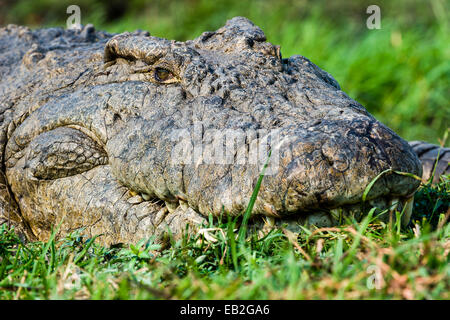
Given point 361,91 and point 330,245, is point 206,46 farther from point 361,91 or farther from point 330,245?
point 361,91

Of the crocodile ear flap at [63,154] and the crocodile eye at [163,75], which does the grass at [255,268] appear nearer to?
the crocodile ear flap at [63,154]

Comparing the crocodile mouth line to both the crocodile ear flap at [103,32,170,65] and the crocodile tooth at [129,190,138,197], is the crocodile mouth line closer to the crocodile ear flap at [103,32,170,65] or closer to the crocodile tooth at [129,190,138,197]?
the crocodile tooth at [129,190,138,197]

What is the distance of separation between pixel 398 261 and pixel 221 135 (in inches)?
44.5

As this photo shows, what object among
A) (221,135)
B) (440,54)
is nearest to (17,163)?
(221,135)

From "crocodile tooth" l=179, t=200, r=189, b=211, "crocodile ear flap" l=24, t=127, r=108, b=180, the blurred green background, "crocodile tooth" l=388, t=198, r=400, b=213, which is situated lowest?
"crocodile tooth" l=388, t=198, r=400, b=213

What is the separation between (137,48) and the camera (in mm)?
3615

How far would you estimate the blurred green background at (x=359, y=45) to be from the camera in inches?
341

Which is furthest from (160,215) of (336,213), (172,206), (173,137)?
(336,213)

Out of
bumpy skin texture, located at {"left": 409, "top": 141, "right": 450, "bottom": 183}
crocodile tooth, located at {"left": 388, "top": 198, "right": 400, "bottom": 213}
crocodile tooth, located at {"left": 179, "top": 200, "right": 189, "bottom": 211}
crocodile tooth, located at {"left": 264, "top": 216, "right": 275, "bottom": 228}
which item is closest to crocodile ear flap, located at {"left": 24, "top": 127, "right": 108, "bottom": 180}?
crocodile tooth, located at {"left": 179, "top": 200, "right": 189, "bottom": 211}

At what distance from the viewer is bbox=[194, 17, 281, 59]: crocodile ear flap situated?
11.6ft

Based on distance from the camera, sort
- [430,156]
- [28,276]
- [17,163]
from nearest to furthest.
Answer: [28,276]
[17,163]
[430,156]

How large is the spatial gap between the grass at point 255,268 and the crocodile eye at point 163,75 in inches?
43.0

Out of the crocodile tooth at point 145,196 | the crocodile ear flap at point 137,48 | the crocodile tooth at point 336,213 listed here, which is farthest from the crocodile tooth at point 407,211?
the crocodile ear flap at point 137,48
